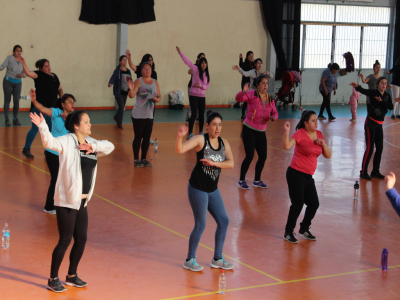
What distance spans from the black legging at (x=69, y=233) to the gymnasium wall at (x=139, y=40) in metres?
13.1

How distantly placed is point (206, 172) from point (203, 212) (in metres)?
0.41

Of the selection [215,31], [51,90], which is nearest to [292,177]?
[51,90]

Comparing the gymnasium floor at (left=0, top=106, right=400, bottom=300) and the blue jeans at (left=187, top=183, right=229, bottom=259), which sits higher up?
the blue jeans at (left=187, top=183, right=229, bottom=259)

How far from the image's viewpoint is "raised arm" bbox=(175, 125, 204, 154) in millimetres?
5148

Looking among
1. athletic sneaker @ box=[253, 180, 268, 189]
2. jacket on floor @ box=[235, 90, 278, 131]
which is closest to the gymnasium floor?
athletic sneaker @ box=[253, 180, 268, 189]

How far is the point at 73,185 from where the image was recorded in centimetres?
464

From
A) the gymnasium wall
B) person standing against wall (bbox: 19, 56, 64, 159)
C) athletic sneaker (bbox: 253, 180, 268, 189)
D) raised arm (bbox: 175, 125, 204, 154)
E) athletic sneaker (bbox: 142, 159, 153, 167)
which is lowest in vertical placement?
athletic sneaker (bbox: 253, 180, 268, 189)

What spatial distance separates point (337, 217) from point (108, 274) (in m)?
3.81

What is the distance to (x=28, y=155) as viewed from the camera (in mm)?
10531

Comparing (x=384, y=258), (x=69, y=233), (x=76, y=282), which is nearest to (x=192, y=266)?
(x=76, y=282)

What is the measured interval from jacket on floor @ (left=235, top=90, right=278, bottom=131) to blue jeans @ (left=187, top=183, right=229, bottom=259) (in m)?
3.48

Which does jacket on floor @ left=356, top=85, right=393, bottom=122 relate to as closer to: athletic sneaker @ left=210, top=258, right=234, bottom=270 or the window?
athletic sneaker @ left=210, top=258, right=234, bottom=270

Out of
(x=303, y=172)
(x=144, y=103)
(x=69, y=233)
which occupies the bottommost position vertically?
(x=69, y=233)

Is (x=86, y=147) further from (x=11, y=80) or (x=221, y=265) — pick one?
(x=11, y=80)
